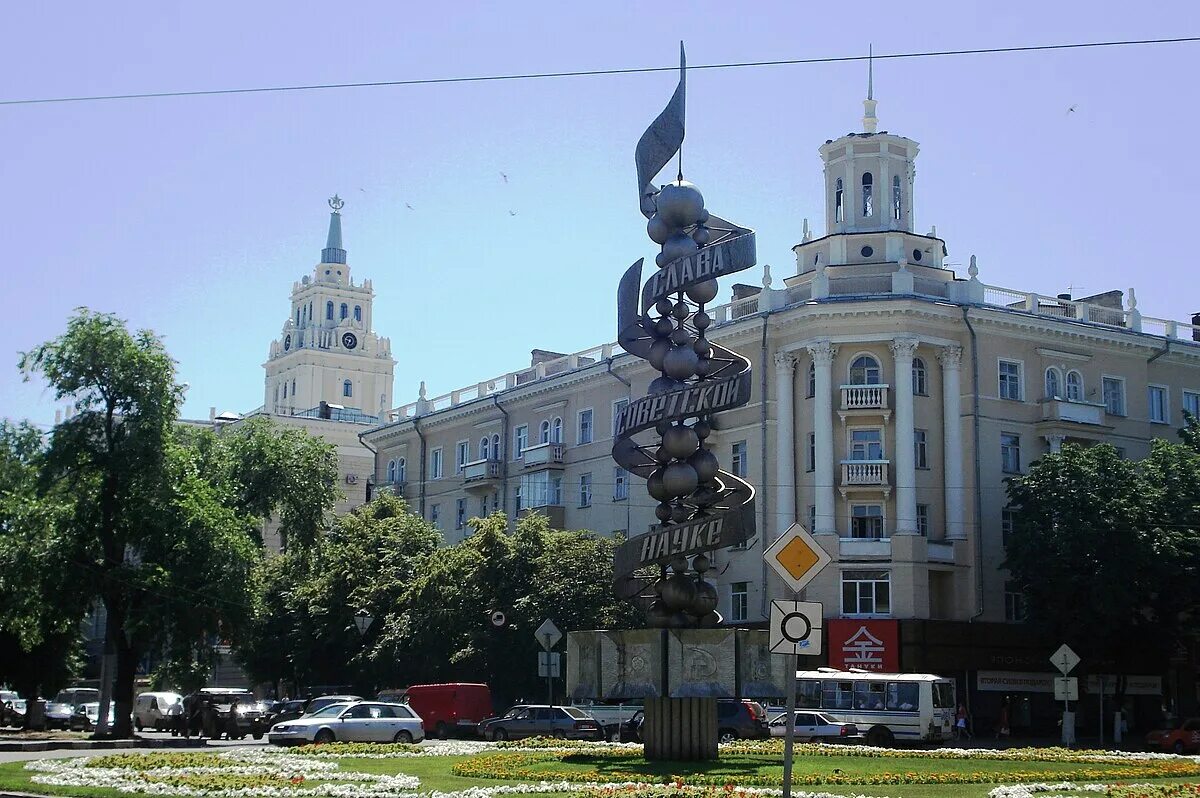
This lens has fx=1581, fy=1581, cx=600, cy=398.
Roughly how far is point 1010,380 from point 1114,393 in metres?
5.59

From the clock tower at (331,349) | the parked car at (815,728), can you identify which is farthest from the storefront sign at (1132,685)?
the clock tower at (331,349)

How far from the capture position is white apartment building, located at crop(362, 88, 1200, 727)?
183 feet

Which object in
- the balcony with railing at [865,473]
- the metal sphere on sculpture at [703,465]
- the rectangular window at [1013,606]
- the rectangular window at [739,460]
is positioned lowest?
the rectangular window at [1013,606]

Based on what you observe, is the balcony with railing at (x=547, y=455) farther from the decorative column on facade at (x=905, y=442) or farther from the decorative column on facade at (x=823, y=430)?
the decorative column on facade at (x=905, y=442)

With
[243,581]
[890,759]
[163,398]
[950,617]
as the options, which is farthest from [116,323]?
[950,617]

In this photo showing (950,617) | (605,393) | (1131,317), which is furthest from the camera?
(605,393)

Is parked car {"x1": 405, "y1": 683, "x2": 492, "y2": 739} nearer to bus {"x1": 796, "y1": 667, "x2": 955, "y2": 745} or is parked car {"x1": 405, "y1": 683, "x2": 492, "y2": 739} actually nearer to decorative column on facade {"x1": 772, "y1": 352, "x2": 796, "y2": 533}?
bus {"x1": 796, "y1": 667, "x2": 955, "y2": 745}

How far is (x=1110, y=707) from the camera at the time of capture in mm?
57875

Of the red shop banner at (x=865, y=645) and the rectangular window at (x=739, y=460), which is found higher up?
the rectangular window at (x=739, y=460)

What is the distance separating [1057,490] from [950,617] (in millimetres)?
6508

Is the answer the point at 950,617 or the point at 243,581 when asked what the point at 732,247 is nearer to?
the point at 243,581

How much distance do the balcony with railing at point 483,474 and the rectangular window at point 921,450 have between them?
22.7 meters

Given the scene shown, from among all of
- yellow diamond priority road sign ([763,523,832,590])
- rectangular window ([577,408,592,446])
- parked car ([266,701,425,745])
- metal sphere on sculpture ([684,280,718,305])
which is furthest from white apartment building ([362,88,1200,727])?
yellow diamond priority road sign ([763,523,832,590])

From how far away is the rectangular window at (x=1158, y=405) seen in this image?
208ft
